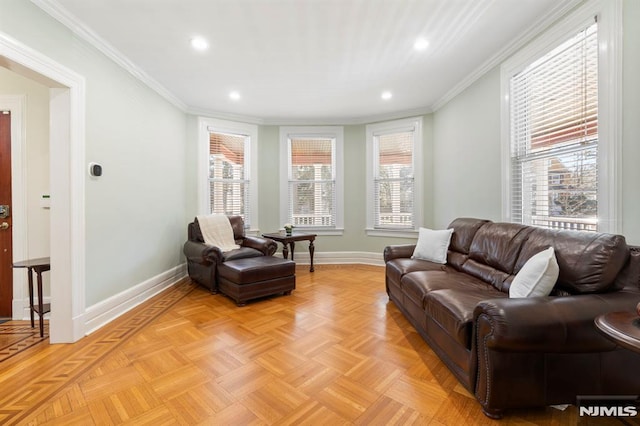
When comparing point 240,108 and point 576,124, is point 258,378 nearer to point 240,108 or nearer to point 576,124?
point 576,124

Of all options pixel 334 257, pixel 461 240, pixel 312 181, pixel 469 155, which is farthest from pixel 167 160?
pixel 469 155

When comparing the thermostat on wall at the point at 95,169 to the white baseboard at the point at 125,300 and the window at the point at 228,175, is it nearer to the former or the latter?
the white baseboard at the point at 125,300

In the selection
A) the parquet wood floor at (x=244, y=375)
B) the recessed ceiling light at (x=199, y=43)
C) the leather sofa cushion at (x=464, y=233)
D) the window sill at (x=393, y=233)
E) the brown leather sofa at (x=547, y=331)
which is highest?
the recessed ceiling light at (x=199, y=43)

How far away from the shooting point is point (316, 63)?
10.3 feet

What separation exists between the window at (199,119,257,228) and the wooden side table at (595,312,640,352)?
14.9ft

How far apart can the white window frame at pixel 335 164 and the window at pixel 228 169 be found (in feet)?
1.63

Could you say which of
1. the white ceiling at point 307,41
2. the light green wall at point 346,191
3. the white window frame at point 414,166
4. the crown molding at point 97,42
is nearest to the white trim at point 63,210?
the crown molding at point 97,42

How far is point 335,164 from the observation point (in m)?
5.31

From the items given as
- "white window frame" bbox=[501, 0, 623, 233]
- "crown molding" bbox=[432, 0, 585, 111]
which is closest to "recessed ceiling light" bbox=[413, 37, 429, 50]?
"crown molding" bbox=[432, 0, 585, 111]

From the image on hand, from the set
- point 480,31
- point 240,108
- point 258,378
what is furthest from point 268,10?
point 258,378

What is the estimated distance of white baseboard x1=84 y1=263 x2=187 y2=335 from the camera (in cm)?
262

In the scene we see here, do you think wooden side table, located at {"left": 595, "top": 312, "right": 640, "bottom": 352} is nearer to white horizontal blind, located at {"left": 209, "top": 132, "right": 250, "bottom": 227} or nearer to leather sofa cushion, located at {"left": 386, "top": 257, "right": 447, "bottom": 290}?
leather sofa cushion, located at {"left": 386, "top": 257, "right": 447, "bottom": 290}

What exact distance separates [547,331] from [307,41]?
2.84 metres

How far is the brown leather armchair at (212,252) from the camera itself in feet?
11.8
